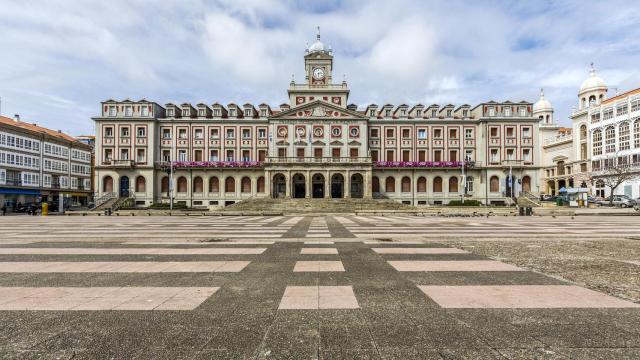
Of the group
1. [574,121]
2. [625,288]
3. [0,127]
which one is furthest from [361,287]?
[574,121]

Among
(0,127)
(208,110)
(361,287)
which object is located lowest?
(361,287)

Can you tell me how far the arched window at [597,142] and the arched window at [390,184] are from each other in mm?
41344

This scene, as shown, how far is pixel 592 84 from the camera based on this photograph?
71.0 metres

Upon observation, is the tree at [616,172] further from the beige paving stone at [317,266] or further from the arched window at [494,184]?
the beige paving stone at [317,266]

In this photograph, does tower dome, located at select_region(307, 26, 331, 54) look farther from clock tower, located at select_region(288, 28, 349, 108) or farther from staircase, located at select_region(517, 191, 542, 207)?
staircase, located at select_region(517, 191, 542, 207)

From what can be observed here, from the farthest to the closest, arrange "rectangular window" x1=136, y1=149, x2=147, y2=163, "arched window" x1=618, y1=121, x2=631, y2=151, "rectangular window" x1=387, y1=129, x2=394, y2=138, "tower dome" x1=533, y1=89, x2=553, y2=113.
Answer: "tower dome" x1=533, y1=89, x2=553, y2=113, "arched window" x1=618, y1=121, x2=631, y2=151, "rectangular window" x1=387, y1=129, x2=394, y2=138, "rectangular window" x1=136, y1=149, x2=147, y2=163

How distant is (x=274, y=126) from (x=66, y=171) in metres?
42.5

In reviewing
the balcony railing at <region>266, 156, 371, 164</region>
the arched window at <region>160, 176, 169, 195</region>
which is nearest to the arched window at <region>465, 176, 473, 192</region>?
the balcony railing at <region>266, 156, 371, 164</region>

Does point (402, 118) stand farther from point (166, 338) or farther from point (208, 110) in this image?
point (166, 338)

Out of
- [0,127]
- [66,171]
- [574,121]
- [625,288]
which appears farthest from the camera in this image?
[574,121]

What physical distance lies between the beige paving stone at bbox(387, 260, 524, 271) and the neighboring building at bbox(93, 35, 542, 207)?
146 feet

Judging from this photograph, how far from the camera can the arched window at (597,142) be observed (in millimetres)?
63875

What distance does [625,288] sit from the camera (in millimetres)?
5551

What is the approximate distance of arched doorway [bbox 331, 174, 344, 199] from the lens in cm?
5559
